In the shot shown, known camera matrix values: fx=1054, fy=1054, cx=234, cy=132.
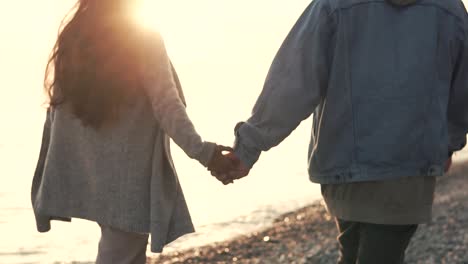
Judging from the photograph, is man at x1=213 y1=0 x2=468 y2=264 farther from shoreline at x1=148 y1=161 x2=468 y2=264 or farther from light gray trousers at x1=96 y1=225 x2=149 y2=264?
shoreline at x1=148 y1=161 x2=468 y2=264

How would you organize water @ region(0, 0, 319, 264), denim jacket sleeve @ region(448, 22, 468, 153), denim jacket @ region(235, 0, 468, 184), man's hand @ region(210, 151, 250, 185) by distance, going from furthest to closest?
water @ region(0, 0, 319, 264) → man's hand @ region(210, 151, 250, 185) → denim jacket sleeve @ region(448, 22, 468, 153) → denim jacket @ region(235, 0, 468, 184)

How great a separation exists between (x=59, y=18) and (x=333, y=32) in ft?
4.04

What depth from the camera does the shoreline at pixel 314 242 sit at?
8773 mm

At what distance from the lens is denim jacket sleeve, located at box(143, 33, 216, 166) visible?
405 cm

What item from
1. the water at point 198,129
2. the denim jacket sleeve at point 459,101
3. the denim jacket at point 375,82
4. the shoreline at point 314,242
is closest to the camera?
the denim jacket at point 375,82

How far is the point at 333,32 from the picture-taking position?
384cm

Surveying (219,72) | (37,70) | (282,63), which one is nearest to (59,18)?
(282,63)

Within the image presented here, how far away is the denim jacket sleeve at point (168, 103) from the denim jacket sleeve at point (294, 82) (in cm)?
21

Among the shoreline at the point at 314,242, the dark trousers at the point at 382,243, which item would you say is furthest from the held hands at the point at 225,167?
the shoreline at the point at 314,242

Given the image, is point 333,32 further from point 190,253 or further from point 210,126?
point 210,126

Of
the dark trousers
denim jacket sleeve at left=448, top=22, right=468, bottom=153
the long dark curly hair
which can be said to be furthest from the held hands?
denim jacket sleeve at left=448, top=22, right=468, bottom=153

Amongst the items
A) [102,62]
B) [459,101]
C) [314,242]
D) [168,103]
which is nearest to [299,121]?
[168,103]

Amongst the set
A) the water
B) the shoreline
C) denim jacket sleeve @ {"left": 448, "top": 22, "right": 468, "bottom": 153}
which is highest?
denim jacket sleeve @ {"left": 448, "top": 22, "right": 468, "bottom": 153}

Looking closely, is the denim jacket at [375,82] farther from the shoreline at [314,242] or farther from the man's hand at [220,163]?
the shoreline at [314,242]
